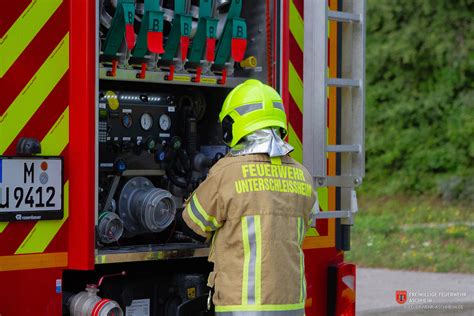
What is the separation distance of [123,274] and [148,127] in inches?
27.5

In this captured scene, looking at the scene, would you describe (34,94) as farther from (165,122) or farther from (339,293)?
(339,293)

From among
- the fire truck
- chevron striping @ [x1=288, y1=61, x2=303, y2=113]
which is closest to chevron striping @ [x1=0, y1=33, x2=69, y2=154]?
the fire truck

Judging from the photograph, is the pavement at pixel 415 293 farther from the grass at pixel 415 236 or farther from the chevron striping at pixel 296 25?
the chevron striping at pixel 296 25

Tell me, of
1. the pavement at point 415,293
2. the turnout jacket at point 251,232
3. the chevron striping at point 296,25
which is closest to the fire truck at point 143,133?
the chevron striping at point 296,25

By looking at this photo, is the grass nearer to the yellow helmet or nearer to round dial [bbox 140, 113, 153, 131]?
round dial [bbox 140, 113, 153, 131]

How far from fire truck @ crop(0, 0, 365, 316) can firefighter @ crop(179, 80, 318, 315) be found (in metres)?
0.30

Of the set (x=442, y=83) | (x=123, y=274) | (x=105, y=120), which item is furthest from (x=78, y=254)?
(x=442, y=83)

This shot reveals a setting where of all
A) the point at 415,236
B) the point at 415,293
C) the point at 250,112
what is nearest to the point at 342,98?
the point at 250,112

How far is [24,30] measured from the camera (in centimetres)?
351

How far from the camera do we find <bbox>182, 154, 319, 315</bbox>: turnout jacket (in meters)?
3.74

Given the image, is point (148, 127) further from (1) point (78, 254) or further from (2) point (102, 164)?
(1) point (78, 254)

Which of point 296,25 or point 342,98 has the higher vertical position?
point 296,25

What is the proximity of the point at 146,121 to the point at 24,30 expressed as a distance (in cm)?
93

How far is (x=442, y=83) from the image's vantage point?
1346 cm
